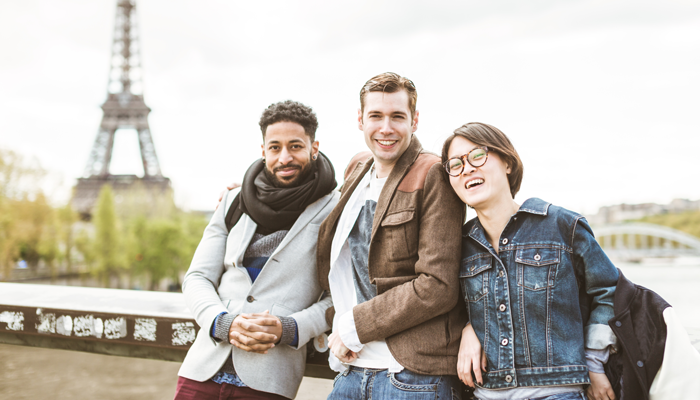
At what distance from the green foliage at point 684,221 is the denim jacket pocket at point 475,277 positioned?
240 ft

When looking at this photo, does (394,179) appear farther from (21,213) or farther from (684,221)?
(684,221)

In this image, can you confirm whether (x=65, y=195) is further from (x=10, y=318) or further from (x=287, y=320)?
(x=287, y=320)

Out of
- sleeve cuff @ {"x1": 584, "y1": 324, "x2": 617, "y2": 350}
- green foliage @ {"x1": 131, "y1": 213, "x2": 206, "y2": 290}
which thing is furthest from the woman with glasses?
green foliage @ {"x1": 131, "y1": 213, "x2": 206, "y2": 290}

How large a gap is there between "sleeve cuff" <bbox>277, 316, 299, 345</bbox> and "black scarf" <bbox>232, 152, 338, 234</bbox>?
0.48 m

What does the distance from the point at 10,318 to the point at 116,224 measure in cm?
2367

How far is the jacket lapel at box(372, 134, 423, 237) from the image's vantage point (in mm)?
1858

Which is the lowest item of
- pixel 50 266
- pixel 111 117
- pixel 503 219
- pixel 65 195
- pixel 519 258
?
pixel 50 266

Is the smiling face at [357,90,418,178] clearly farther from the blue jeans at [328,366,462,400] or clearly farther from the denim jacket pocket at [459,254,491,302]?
the blue jeans at [328,366,462,400]

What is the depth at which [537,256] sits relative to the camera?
168 centimetres

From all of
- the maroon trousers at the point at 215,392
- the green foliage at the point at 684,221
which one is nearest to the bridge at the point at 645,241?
the green foliage at the point at 684,221

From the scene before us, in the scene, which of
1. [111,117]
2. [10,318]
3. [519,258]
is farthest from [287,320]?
[111,117]

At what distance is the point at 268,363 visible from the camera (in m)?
2.10

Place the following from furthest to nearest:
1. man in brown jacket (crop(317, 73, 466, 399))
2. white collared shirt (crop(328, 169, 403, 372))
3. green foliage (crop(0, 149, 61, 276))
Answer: green foliage (crop(0, 149, 61, 276)), white collared shirt (crop(328, 169, 403, 372)), man in brown jacket (crop(317, 73, 466, 399))

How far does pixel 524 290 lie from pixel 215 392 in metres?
1.44
